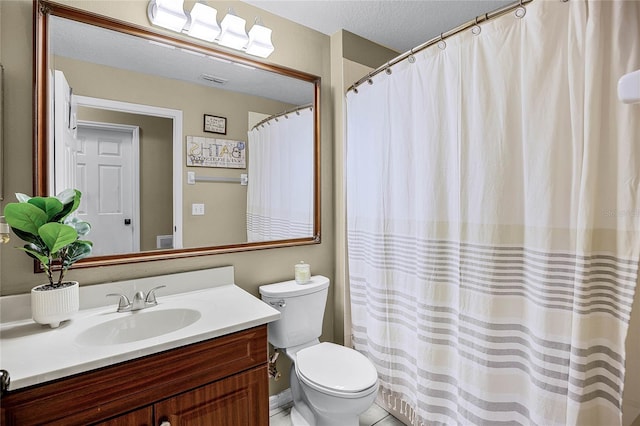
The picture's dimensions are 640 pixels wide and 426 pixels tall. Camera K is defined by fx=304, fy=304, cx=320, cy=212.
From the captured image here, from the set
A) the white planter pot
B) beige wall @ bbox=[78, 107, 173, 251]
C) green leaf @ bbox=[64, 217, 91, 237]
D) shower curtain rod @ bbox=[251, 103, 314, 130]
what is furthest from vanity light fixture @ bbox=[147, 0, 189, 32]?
the white planter pot

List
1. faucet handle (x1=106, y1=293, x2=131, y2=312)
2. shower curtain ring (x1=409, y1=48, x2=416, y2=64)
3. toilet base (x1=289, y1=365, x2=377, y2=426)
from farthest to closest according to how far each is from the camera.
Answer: shower curtain ring (x1=409, y1=48, x2=416, y2=64) < toilet base (x1=289, y1=365, x2=377, y2=426) < faucet handle (x1=106, y1=293, x2=131, y2=312)

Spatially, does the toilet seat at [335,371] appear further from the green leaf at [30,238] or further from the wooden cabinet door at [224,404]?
the green leaf at [30,238]

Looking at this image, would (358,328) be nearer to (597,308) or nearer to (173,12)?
(597,308)

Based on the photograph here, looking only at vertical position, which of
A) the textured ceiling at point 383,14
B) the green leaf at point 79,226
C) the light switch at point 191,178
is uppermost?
the textured ceiling at point 383,14

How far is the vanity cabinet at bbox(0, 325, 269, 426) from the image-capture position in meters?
0.91

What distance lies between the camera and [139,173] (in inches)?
59.9

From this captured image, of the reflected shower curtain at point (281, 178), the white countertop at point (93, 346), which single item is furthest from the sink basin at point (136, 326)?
the reflected shower curtain at point (281, 178)

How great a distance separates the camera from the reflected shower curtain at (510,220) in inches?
37.6

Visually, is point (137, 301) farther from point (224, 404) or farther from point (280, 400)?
point (280, 400)

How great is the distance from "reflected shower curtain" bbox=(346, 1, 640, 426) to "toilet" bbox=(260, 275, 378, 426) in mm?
285

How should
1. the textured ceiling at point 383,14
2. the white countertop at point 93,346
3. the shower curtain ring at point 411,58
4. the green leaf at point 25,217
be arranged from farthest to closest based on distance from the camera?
the textured ceiling at point 383,14 < the shower curtain ring at point 411,58 < the green leaf at point 25,217 < the white countertop at point 93,346

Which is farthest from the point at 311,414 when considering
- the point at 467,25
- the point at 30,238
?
the point at 467,25

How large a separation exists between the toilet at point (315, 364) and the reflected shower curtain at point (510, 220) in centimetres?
28

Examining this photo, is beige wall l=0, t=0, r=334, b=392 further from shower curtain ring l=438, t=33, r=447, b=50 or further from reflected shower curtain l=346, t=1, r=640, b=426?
shower curtain ring l=438, t=33, r=447, b=50
